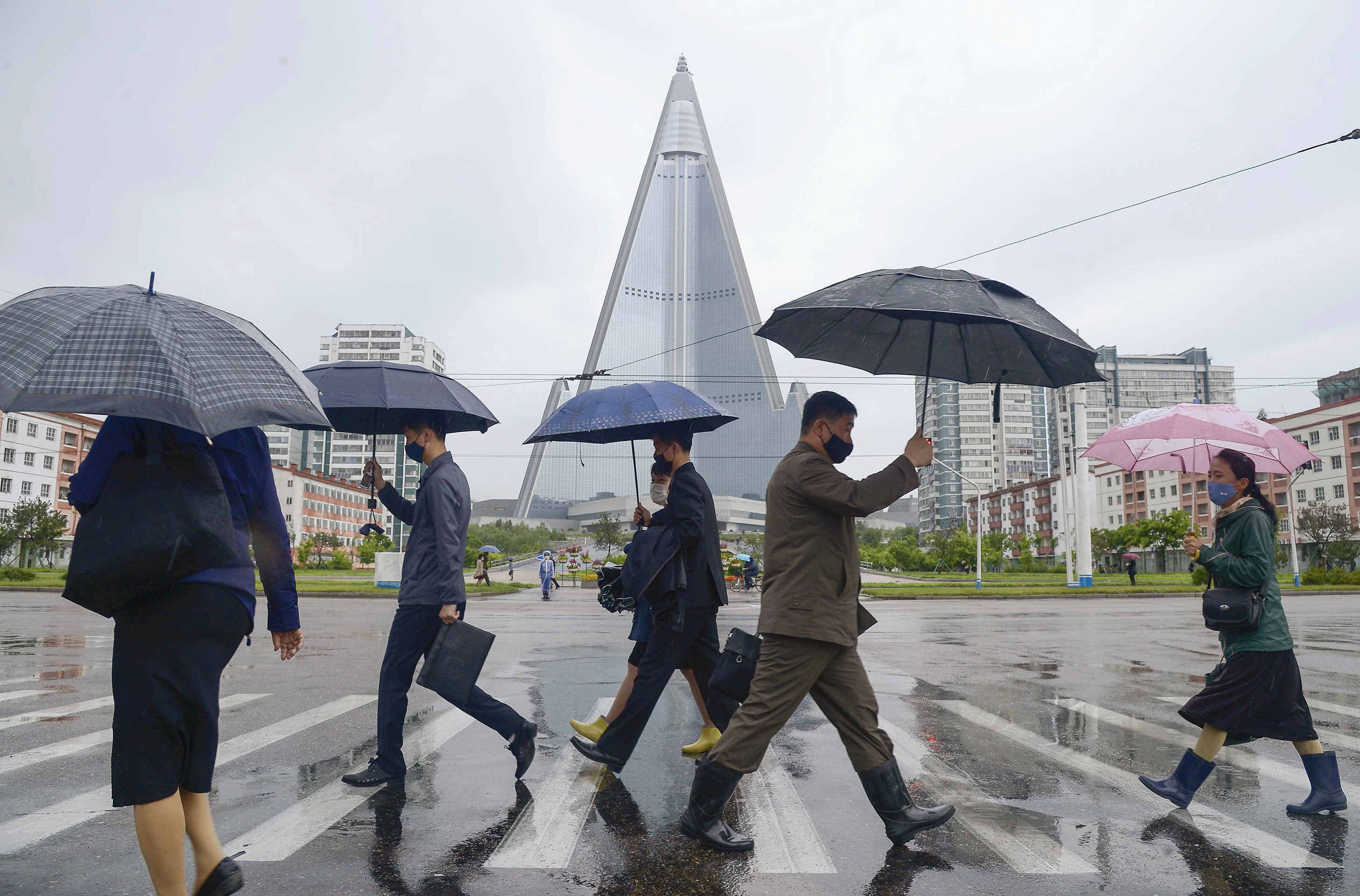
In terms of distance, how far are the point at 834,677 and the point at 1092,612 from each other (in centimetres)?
1868

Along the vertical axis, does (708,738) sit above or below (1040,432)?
below

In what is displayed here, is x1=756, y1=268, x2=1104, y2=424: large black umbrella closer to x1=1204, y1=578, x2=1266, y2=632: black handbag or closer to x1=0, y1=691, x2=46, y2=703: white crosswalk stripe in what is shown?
x1=1204, y1=578, x2=1266, y2=632: black handbag

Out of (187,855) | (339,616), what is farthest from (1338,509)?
(187,855)

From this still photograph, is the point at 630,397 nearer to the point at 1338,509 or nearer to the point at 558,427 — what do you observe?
the point at 558,427

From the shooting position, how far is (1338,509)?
53.7 meters

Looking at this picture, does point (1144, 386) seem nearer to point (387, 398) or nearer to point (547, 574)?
point (547, 574)

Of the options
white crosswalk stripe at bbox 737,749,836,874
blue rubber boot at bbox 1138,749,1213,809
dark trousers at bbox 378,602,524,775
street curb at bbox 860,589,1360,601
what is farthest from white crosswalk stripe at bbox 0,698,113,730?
street curb at bbox 860,589,1360,601

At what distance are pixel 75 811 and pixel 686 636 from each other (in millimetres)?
2792

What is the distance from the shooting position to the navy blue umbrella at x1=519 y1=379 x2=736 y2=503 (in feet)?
17.8

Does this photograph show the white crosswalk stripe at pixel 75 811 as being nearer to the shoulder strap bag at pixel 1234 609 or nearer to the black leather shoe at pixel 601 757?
the black leather shoe at pixel 601 757

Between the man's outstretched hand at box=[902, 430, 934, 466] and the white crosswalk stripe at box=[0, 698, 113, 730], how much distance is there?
583 centimetres

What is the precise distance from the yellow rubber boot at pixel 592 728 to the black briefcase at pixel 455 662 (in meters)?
1.03

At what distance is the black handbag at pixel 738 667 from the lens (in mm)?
4145

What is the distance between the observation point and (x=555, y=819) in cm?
397
